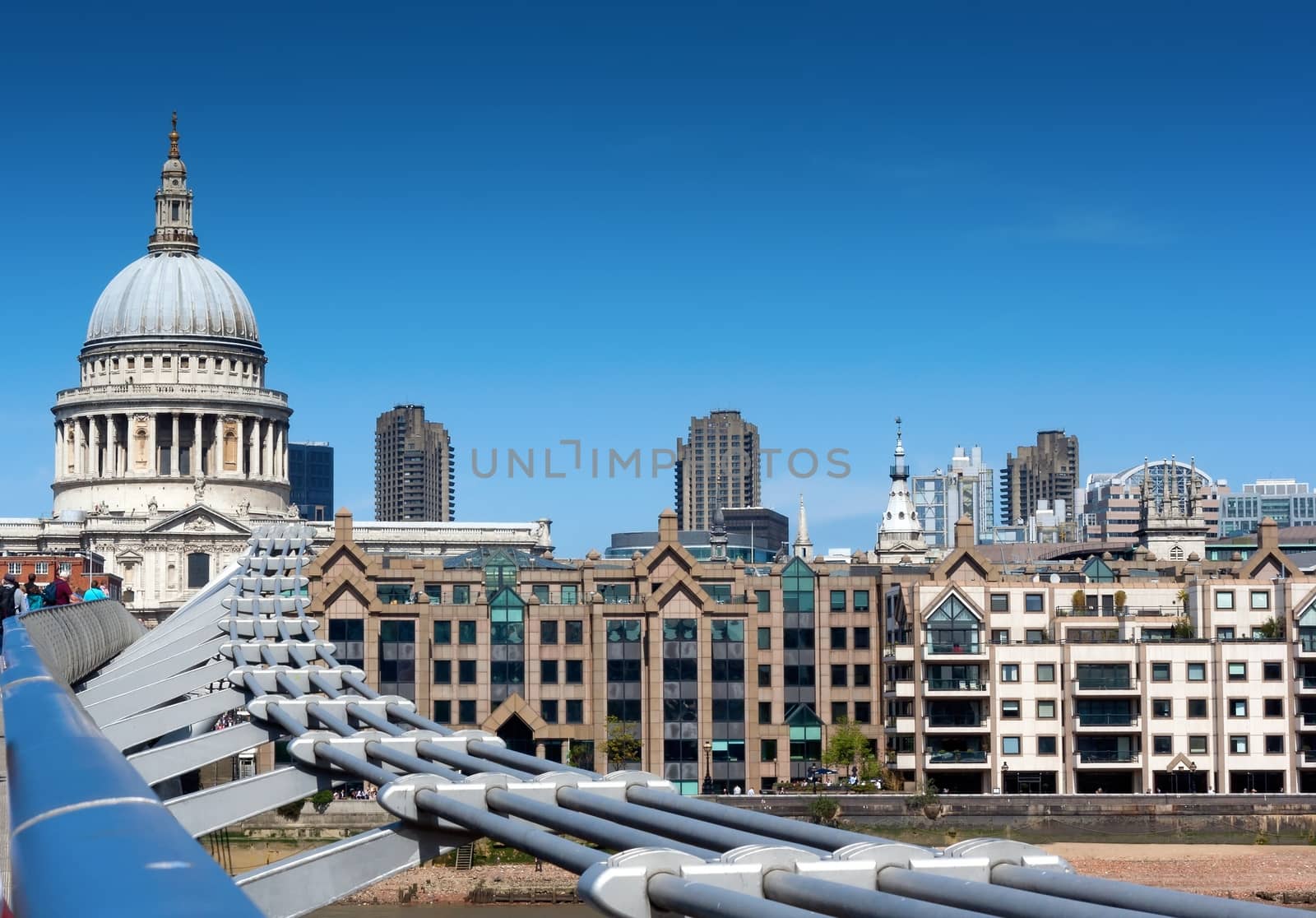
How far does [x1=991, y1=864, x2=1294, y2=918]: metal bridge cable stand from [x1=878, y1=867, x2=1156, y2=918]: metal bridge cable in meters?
0.10

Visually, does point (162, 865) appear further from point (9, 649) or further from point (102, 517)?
point (102, 517)

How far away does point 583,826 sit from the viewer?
31.9 ft

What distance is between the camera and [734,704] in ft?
251

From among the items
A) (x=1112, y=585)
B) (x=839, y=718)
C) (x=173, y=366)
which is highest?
(x=173, y=366)

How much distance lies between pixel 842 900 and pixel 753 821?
3.21 meters

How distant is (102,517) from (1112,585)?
96011mm

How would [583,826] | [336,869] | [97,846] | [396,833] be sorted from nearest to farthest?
[97,846] < [583,826] < [336,869] < [396,833]

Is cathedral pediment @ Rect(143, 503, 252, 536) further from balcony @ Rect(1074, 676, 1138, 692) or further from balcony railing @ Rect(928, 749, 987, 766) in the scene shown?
balcony @ Rect(1074, 676, 1138, 692)

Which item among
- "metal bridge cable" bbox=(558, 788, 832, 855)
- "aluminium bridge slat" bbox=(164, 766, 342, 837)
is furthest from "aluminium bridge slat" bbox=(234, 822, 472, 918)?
"aluminium bridge slat" bbox=(164, 766, 342, 837)

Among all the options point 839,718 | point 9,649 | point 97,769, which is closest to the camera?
point 97,769

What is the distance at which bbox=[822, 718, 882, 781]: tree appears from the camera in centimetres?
7638

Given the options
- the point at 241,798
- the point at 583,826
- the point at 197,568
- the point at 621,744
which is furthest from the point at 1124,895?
the point at 197,568

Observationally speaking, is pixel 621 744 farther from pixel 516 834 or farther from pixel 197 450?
pixel 197 450

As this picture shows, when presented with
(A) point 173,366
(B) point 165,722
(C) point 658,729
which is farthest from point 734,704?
(A) point 173,366
